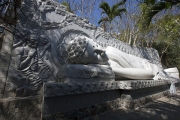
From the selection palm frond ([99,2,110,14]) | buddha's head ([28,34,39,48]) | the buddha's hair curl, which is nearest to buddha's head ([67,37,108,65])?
the buddha's hair curl

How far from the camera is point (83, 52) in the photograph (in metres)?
2.16

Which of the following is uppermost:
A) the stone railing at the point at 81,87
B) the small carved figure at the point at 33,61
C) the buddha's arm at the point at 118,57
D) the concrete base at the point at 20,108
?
the buddha's arm at the point at 118,57

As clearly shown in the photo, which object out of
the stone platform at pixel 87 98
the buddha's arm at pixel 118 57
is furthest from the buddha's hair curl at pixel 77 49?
the buddha's arm at pixel 118 57

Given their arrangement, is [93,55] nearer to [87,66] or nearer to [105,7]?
[87,66]

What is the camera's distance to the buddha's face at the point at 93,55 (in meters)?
2.20

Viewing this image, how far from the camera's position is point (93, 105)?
1953mm

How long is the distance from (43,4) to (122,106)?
2.56 metres

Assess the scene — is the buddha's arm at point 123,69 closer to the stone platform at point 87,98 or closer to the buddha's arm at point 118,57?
the buddha's arm at point 118,57

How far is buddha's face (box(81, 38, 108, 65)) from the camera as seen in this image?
2.20 m

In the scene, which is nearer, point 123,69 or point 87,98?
point 87,98

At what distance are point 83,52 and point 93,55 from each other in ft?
0.71

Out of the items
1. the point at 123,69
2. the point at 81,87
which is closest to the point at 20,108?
the point at 81,87

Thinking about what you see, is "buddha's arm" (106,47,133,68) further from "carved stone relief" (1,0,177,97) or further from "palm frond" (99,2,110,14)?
"palm frond" (99,2,110,14)

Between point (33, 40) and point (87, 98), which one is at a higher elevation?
point (33, 40)
